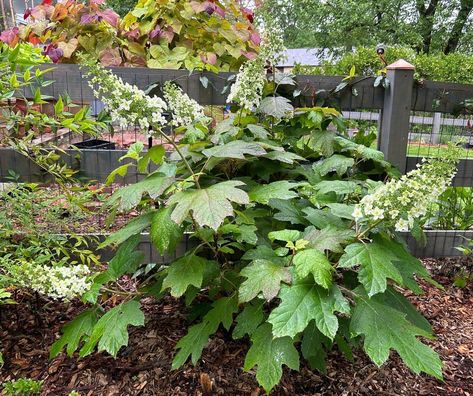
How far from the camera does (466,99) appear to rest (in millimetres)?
2352

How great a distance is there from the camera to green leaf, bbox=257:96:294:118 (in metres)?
1.95

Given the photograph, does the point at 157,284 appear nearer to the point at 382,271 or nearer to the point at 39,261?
the point at 39,261

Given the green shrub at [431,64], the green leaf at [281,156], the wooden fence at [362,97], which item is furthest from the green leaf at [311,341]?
the green shrub at [431,64]

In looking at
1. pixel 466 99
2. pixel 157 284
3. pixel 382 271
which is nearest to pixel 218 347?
pixel 157 284

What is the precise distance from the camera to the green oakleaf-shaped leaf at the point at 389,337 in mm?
1255

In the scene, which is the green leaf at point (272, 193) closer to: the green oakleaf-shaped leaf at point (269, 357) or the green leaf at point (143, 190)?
the green leaf at point (143, 190)

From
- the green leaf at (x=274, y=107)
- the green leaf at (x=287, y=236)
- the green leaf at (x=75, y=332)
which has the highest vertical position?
the green leaf at (x=274, y=107)

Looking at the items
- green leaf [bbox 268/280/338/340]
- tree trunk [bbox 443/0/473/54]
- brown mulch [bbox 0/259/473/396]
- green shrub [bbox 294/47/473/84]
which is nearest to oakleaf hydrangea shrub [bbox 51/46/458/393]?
green leaf [bbox 268/280/338/340]

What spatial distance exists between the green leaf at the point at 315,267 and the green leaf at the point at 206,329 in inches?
16.8

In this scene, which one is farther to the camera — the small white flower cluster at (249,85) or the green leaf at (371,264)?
the small white flower cluster at (249,85)

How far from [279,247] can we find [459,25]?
51.4 feet

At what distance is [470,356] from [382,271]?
1037mm

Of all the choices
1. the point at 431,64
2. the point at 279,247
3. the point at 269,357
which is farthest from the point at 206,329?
the point at 431,64

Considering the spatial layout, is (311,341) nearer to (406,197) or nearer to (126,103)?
(406,197)
